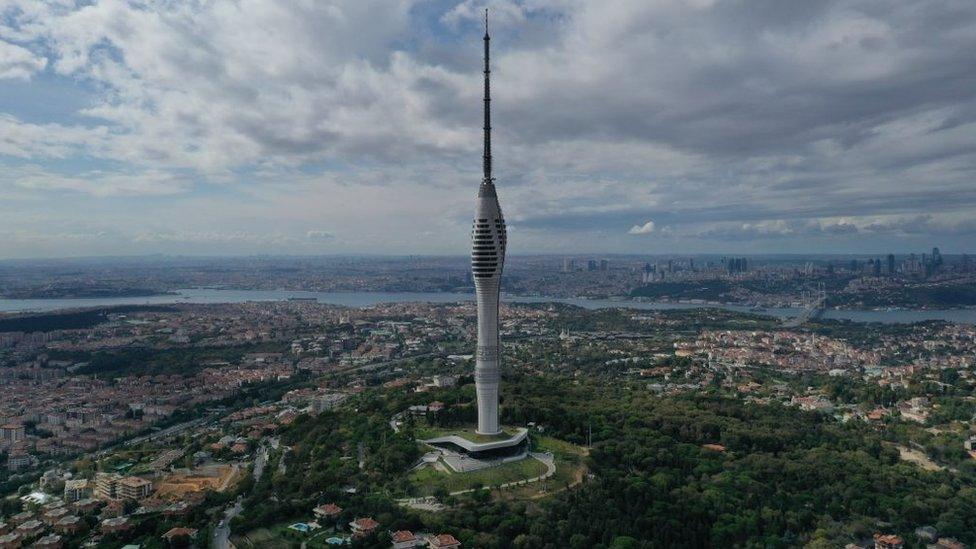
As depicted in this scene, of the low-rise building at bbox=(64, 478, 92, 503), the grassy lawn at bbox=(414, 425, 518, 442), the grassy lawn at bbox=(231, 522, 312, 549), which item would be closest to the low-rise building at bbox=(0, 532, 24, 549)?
the low-rise building at bbox=(64, 478, 92, 503)

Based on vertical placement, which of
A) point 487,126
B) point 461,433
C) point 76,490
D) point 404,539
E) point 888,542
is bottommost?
point 76,490

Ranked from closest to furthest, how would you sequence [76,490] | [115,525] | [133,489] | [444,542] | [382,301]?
[444,542], [115,525], [133,489], [76,490], [382,301]

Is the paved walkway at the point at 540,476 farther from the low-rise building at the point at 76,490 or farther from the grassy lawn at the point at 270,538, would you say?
the low-rise building at the point at 76,490

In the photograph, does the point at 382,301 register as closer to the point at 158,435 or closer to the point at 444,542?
the point at 158,435

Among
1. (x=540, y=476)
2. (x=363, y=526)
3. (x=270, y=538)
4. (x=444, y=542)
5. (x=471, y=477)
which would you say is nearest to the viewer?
(x=444, y=542)

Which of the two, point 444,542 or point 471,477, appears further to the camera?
point 471,477

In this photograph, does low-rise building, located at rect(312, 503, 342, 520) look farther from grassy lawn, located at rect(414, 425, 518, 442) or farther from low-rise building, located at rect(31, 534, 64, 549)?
low-rise building, located at rect(31, 534, 64, 549)

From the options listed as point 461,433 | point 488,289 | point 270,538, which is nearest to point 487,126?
point 488,289

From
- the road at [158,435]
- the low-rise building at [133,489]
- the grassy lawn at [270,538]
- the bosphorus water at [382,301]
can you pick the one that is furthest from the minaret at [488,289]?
the bosphorus water at [382,301]

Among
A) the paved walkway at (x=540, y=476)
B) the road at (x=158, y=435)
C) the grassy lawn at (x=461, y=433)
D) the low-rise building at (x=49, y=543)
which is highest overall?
the grassy lawn at (x=461, y=433)
